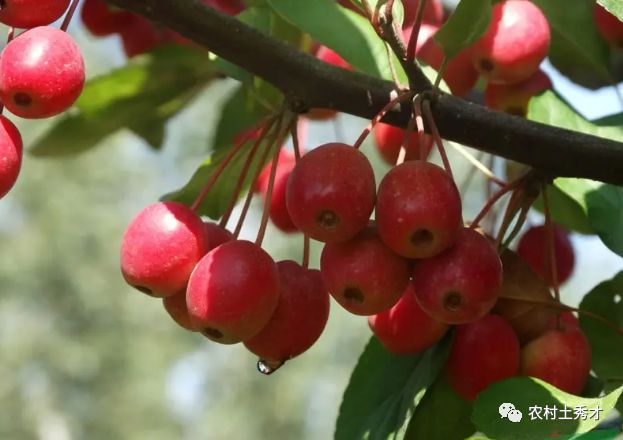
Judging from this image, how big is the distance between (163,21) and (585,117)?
50cm

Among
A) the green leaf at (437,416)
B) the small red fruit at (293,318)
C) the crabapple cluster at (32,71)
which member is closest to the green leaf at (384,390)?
the green leaf at (437,416)

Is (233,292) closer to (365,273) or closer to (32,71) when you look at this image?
(365,273)

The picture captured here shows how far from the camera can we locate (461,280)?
2.55ft

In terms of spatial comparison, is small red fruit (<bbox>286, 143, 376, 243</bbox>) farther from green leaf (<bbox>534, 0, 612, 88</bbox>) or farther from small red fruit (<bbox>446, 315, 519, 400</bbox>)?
green leaf (<bbox>534, 0, 612, 88</bbox>)

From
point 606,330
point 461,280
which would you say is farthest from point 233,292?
point 606,330

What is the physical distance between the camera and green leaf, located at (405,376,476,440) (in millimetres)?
954

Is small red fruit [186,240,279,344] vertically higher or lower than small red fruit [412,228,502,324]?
lower

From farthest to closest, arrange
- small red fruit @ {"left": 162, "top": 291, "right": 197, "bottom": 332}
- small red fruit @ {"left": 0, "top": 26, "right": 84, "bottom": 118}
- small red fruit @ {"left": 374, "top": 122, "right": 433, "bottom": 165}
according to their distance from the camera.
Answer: small red fruit @ {"left": 374, "top": 122, "right": 433, "bottom": 165} → small red fruit @ {"left": 162, "top": 291, "right": 197, "bottom": 332} → small red fruit @ {"left": 0, "top": 26, "right": 84, "bottom": 118}

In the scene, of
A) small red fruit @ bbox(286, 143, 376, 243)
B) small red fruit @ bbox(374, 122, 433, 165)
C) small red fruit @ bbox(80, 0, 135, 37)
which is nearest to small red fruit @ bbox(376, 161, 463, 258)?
small red fruit @ bbox(286, 143, 376, 243)

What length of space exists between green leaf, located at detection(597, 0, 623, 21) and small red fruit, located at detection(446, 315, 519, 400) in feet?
0.96

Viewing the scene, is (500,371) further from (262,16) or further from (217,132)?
(217,132)

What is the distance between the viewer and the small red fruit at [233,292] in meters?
0.79

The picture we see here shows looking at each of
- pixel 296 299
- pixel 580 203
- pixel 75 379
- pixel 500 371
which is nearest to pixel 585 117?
pixel 580 203

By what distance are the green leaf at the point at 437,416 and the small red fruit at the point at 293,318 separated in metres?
0.16
